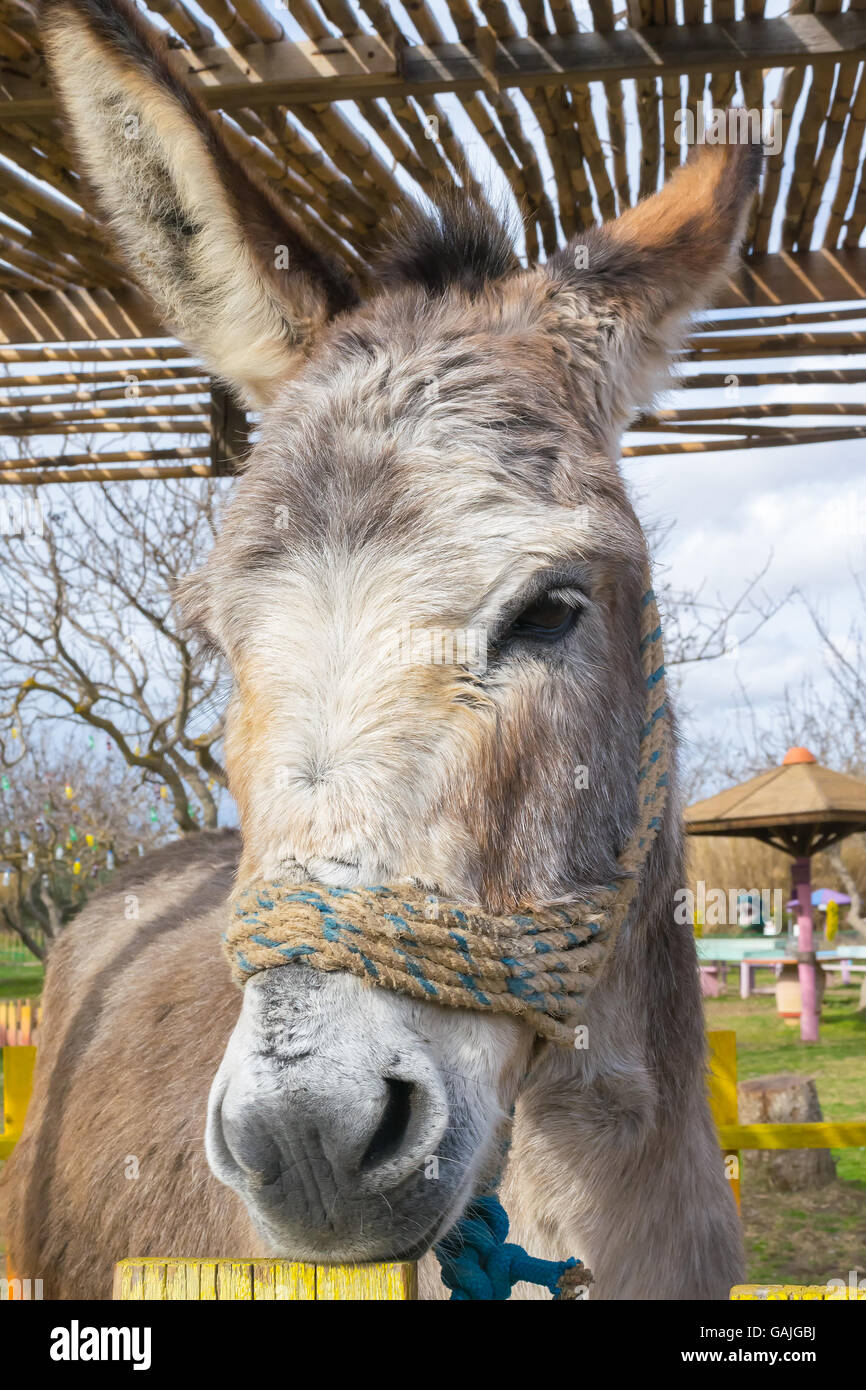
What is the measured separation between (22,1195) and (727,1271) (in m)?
2.64

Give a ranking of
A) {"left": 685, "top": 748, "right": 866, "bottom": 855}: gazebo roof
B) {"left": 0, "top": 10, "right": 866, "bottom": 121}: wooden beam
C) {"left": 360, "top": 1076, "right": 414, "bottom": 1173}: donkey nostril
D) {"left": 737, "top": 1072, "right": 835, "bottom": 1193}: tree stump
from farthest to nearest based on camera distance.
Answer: {"left": 685, "top": 748, "right": 866, "bottom": 855}: gazebo roof, {"left": 737, "top": 1072, "right": 835, "bottom": 1193}: tree stump, {"left": 0, "top": 10, "right": 866, "bottom": 121}: wooden beam, {"left": 360, "top": 1076, "right": 414, "bottom": 1173}: donkey nostril

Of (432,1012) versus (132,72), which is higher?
(132,72)

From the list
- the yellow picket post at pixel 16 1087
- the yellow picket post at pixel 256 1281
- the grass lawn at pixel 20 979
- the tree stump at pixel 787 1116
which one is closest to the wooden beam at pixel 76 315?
the yellow picket post at pixel 16 1087

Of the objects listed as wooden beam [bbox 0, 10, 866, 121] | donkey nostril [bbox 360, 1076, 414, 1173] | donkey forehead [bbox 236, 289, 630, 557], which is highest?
wooden beam [bbox 0, 10, 866, 121]

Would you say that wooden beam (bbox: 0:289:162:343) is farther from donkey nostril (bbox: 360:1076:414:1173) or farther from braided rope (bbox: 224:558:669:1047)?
donkey nostril (bbox: 360:1076:414:1173)

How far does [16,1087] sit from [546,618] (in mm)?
3744

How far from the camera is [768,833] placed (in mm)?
13992

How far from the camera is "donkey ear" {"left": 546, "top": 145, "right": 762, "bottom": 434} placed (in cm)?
215

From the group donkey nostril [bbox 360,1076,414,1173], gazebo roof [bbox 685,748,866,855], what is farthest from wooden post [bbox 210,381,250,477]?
gazebo roof [bbox 685,748,866,855]

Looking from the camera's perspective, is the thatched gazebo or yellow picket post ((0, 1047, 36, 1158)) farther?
the thatched gazebo

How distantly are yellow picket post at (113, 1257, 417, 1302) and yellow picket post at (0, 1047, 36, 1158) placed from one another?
138 inches

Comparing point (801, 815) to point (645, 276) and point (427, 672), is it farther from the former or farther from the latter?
point (427, 672)
